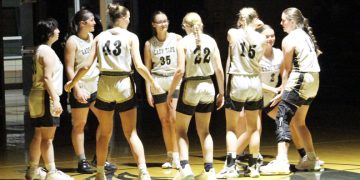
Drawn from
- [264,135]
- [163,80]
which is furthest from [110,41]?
[264,135]

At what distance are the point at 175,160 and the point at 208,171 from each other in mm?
1052

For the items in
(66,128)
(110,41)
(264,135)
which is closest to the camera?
(110,41)

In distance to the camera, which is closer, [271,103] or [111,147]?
[271,103]

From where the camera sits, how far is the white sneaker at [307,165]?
8359mm

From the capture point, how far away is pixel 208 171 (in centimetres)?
767

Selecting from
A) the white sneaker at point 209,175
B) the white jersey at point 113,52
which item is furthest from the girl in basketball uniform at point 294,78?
the white jersey at point 113,52

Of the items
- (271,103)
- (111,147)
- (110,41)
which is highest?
(110,41)

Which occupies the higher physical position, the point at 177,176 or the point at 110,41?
the point at 110,41

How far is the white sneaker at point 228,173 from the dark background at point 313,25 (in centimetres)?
660

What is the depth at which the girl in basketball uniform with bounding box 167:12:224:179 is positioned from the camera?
7605mm

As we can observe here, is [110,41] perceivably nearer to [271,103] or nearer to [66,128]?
[271,103]

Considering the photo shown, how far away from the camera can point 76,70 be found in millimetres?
8555

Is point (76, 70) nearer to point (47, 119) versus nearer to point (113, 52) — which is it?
point (47, 119)

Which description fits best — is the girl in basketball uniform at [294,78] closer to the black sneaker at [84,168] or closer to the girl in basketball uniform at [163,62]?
the girl in basketball uniform at [163,62]
